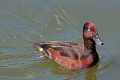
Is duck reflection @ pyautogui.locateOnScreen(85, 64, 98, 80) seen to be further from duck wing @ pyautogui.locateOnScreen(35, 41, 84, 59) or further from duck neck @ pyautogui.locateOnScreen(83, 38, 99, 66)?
duck wing @ pyautogui.locateOnScreen(35, 41, 84, 59)

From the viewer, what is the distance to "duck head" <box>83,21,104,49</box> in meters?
9.89

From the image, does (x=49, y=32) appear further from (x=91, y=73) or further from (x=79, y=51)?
(x=91, y=73)

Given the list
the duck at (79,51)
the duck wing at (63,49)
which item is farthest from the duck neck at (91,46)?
the duck wing at (63,49)

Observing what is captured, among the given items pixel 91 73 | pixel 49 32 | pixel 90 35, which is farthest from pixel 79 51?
pixel 49 32

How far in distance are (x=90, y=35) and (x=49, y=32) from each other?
1.89 metres

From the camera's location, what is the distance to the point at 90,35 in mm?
9953

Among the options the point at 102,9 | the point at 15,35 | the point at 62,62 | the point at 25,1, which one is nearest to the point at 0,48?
the point at 15,35

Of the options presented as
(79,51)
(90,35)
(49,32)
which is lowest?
(79,51)

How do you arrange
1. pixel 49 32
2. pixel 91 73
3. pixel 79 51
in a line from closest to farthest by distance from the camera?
pixel 91 73, pixel 79 51, pixel 49 32

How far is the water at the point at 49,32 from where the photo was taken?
9.77m

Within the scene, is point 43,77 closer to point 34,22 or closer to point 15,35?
point 15,35

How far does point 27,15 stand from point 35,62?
2.42 m

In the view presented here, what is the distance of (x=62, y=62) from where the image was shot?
9.99 metres

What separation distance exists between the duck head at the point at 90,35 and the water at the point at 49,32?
1.71 feet
